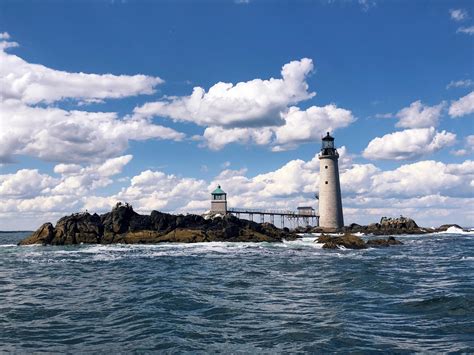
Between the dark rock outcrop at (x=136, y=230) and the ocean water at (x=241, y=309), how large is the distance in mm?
35992

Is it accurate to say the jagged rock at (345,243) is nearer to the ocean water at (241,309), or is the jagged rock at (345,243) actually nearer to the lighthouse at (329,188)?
the ocean water at (241,309)

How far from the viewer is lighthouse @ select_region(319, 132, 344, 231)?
312 feet

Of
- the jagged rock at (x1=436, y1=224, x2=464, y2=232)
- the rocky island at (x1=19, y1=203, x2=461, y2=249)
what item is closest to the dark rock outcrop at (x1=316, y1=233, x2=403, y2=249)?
the rocky island at (x1=19, y1=203, x2=461, y2=249)

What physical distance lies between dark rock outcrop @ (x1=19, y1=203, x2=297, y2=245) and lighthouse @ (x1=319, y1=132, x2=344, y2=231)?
2129 centimetres

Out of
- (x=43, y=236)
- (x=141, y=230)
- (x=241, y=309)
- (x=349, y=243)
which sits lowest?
(x=241, y=309)

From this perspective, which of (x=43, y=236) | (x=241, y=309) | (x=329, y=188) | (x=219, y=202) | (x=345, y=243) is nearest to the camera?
(x=241, y=309)

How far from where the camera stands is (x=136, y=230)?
73.3m

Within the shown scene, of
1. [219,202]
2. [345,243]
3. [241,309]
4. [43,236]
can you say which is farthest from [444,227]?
[241,309]

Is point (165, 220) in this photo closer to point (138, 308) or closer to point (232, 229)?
point (232, 229)

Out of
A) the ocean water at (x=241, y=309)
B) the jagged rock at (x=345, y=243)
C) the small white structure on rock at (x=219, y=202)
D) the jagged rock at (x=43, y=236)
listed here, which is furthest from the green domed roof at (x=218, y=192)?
the ocean water at (x=241, y=309)

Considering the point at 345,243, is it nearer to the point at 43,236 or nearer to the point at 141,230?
the point at 141,230

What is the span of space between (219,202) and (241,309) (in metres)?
83.4

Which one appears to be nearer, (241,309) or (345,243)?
(241,309)

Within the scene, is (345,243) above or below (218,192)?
below
